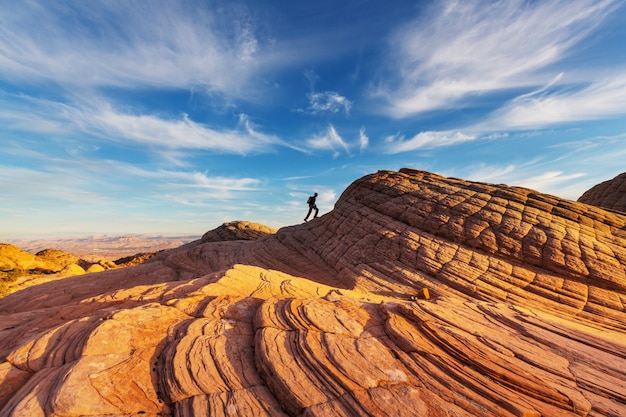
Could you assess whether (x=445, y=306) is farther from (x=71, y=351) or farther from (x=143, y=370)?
(x=71, y=351)

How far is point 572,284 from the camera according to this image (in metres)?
17.7

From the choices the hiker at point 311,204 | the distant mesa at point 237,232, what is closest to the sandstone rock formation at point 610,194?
the hiker at point 311,204

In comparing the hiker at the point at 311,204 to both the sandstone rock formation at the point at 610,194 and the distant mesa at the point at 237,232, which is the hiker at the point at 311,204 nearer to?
the distant mesa at the point at 237,232

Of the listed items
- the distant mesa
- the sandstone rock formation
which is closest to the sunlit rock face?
the distant mesa

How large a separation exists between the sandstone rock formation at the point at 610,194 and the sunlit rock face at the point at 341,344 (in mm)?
31160

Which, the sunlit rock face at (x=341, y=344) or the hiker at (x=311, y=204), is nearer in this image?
the sunlit rock face at (x=341, y=344)

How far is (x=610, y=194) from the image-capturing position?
43.3m

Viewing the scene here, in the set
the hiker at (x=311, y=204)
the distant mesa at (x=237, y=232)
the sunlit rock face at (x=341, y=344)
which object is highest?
the hiker at (x=311, y=204)

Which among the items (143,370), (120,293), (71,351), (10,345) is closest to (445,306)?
(143,370)

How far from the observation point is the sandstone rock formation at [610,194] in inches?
1614

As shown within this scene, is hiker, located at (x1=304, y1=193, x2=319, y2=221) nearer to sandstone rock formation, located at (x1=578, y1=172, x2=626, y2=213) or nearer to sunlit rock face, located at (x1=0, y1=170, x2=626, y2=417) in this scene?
sunlit rock face, located at (x1=0, y1=170, x2=626, y2=417)

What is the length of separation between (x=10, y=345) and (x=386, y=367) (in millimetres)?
12357

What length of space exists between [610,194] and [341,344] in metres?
57.6

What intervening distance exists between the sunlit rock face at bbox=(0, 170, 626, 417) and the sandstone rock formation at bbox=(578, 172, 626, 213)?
31.2 m
